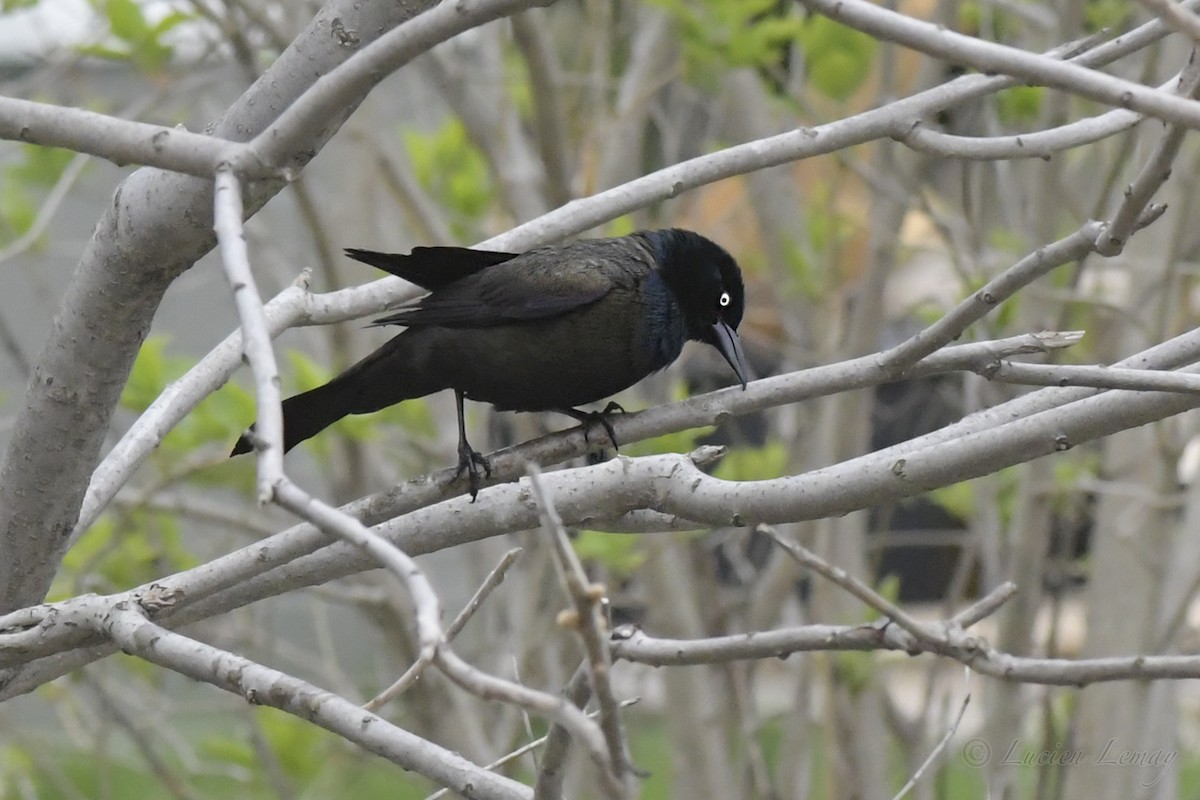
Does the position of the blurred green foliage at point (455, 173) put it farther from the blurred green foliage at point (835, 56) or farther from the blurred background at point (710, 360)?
the blurred green foliage at point (835, 56)

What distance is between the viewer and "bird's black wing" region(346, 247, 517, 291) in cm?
233

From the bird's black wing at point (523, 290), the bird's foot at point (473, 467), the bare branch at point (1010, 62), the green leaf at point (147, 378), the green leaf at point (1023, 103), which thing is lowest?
the bare branch at point (1010, 62)

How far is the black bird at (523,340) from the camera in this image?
2656mm

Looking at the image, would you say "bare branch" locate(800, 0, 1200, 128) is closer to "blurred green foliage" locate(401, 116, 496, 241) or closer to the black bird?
the black bird

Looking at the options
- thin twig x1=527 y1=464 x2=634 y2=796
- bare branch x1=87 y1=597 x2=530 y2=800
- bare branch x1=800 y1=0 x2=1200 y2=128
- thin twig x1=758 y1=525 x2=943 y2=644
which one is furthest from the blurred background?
thin twig x1=527 y1=464 x2=634 y2=796

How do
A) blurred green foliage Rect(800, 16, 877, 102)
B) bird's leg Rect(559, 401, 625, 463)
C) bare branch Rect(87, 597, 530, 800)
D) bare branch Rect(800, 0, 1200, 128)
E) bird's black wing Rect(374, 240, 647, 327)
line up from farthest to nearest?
blurred green foliage Rect(800, 16, 877, 102) → bird's black wing Rect(374, 240, 647, 327) → bird's leg Rect(559, 401, 625, 463) → bare branch Rect(87, 597, 530, 800) → bare branch Rect(800, 0, 1200, 128)

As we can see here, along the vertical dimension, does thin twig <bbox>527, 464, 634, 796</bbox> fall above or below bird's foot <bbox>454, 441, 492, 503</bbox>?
below

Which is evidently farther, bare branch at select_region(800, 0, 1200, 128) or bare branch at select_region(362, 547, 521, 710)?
bare branch at select_region(362, 547, 521, 710)

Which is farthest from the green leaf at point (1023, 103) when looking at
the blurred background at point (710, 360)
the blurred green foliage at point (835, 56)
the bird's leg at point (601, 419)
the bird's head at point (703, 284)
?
the bird's leg at point (601, 419)

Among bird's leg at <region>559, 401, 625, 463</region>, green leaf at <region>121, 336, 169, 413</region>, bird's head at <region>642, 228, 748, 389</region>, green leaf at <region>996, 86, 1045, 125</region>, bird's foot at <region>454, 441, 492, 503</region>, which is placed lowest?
bird's foot at <region>454, 441, 492, 503</region>

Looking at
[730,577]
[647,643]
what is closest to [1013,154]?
[647,643]

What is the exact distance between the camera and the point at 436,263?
8.30 feet

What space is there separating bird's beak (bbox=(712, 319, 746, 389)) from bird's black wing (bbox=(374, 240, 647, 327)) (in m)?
0.25

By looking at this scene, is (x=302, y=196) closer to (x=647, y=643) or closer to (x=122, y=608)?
(x=122, y=608)
